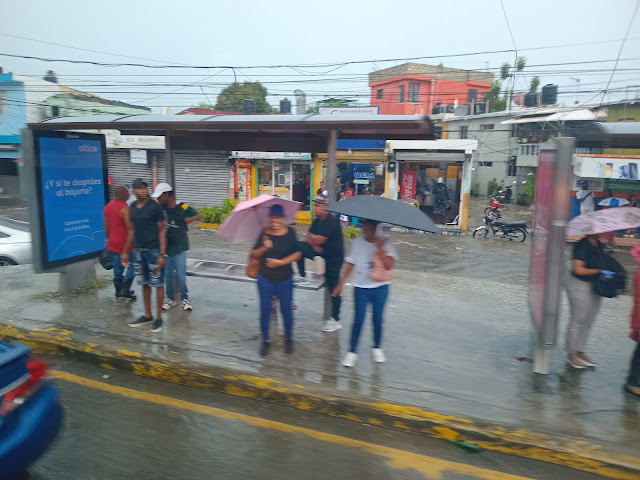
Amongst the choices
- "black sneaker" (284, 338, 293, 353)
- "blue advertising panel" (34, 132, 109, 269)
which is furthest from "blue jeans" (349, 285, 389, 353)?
"blue advertising panel" (34, 132, 109, 269)

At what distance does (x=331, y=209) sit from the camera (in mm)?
4648

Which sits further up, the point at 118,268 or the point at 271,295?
the point at 271,295

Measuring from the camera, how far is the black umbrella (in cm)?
423

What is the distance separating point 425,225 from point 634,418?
240 cm

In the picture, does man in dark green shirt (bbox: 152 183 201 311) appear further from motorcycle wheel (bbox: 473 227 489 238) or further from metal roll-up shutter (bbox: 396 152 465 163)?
metal roll-up shutter (bbox: 396 152 465 163)

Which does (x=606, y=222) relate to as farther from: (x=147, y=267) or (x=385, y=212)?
(x=147, y=267)

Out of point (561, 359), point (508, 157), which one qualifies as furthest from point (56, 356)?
point (508, 157)

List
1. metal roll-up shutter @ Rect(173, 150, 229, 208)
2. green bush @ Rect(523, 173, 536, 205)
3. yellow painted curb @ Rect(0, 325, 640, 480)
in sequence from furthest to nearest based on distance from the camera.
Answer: green bush @ Rect(523, 173, 536, 205) → metal roll-up shutter @ Rect(173, 150, 229, 208) → yellow painted curb @ Rect(0, 325, 640, 480)

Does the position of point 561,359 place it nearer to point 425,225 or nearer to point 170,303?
point 425,225

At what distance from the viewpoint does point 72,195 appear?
681 centimetres

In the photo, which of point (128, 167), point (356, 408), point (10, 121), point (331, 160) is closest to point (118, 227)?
point (331, 160)

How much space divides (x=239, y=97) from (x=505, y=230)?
34111 mm

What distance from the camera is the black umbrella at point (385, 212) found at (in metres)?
4.23

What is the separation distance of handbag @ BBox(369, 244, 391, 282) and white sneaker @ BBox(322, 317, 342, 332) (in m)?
1.43
